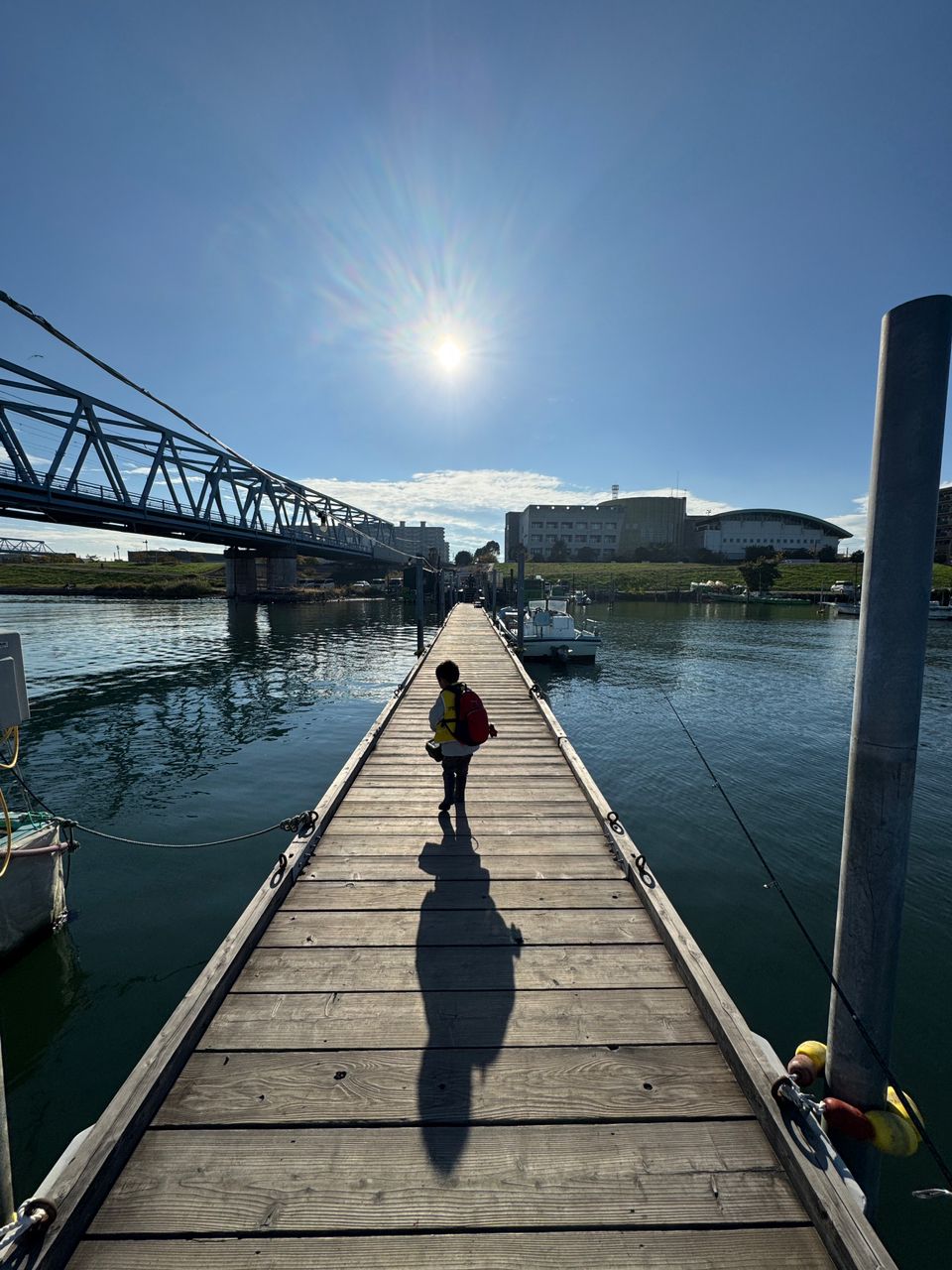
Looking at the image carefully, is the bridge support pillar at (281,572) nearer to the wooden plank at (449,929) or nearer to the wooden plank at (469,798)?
the wooden plank at (469,798)

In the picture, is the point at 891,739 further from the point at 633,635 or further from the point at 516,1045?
the point at 633,635

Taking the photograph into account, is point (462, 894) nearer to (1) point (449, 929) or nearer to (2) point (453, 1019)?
(1) point (449, 929)

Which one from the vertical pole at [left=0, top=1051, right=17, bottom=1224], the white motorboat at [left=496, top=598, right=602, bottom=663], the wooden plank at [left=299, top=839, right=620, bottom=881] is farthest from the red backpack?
the white motorboat at [left=496, top=598, right=602, bottom=663]

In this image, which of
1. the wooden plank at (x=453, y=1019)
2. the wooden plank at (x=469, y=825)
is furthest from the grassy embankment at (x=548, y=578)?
the wooden plank at (x=453, y=1019)

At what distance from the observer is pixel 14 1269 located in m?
2.12

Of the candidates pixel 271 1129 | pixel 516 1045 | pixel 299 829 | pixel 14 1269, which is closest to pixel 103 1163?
pixel 14 1269

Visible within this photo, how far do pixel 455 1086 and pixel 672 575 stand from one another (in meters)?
111

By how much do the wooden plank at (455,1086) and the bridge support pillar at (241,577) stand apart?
8333 cm

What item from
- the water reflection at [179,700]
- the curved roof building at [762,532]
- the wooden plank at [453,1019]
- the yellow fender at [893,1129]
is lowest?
the water reflection at [179,700]

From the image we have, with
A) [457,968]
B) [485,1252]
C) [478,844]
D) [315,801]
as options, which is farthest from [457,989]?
[315,801]

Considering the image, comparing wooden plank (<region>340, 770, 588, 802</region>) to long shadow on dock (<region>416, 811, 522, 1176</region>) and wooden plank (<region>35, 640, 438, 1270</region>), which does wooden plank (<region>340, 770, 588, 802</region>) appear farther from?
wooden plank (<region>35, 640, 438, 1270</region>)

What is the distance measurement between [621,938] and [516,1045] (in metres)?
1.44

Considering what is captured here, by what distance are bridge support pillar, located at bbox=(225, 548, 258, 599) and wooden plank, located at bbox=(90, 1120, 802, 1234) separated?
8378 centimetres

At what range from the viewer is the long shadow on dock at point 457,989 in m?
2.88
